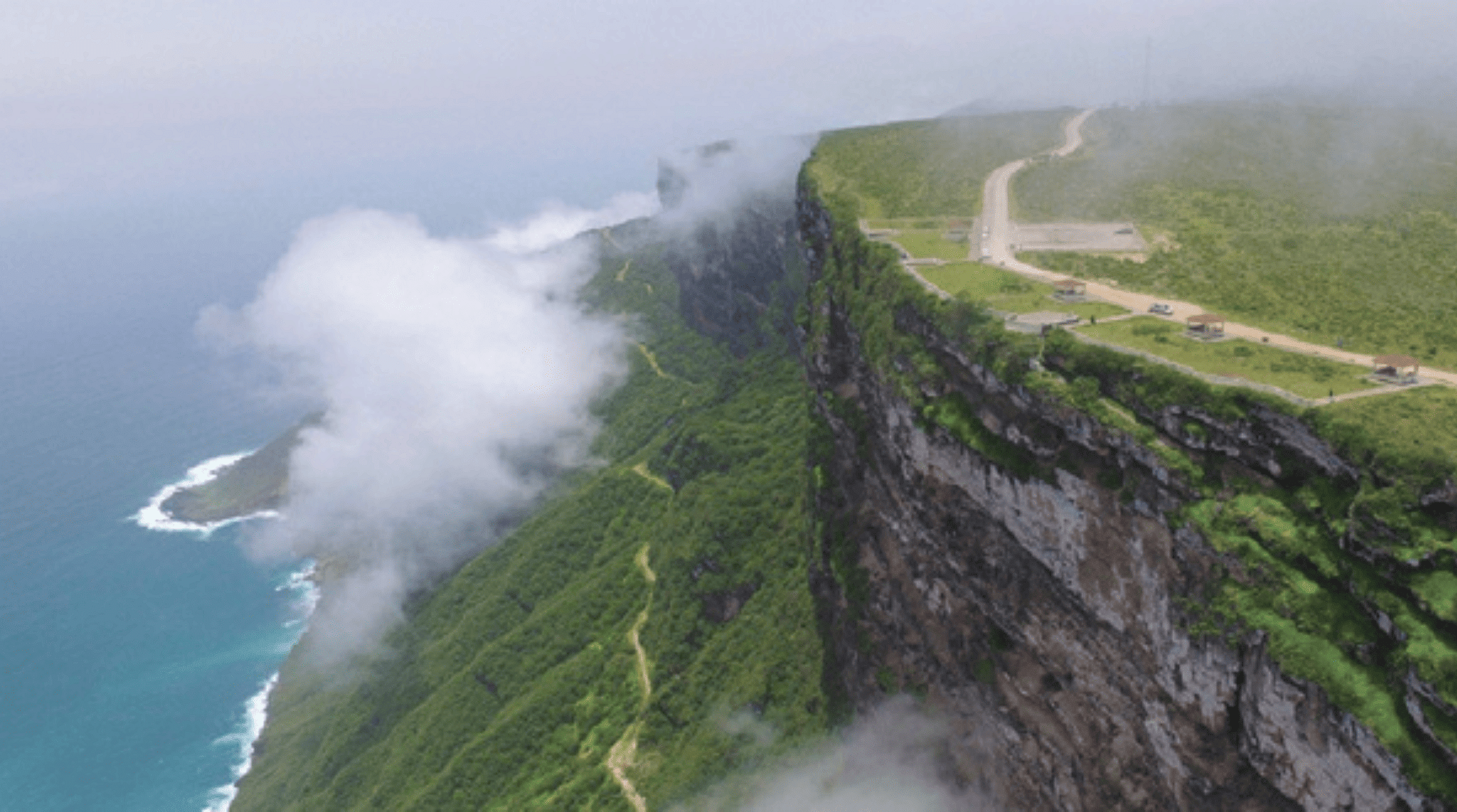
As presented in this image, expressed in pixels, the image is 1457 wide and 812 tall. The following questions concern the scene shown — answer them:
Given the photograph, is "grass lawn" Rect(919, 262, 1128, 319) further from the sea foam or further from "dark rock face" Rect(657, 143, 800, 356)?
the sea foam

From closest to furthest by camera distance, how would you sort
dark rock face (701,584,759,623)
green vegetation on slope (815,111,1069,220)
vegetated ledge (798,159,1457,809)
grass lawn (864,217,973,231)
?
vegetated ledge (798,159,1457,809) < grass lawn (864,217,973,231) < green vegetation on slope (815,111,1069,220) < dark rock face (701,584,759,623)

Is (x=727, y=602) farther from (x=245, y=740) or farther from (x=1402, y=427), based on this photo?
(x=245, y=740)

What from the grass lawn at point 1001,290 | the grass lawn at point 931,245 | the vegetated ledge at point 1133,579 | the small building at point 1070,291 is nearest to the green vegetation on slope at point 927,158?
the grass lawn at point 931,245

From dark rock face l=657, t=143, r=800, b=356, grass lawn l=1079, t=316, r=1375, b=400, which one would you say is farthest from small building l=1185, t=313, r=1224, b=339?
dark rock face l=657, t=143, r=800, b=356

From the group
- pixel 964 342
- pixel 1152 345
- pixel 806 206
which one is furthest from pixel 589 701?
pixel 1152 345

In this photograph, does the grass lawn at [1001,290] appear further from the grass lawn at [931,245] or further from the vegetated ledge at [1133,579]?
the grass lawn at [931,245]

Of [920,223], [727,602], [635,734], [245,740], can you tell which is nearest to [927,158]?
[920,223]
